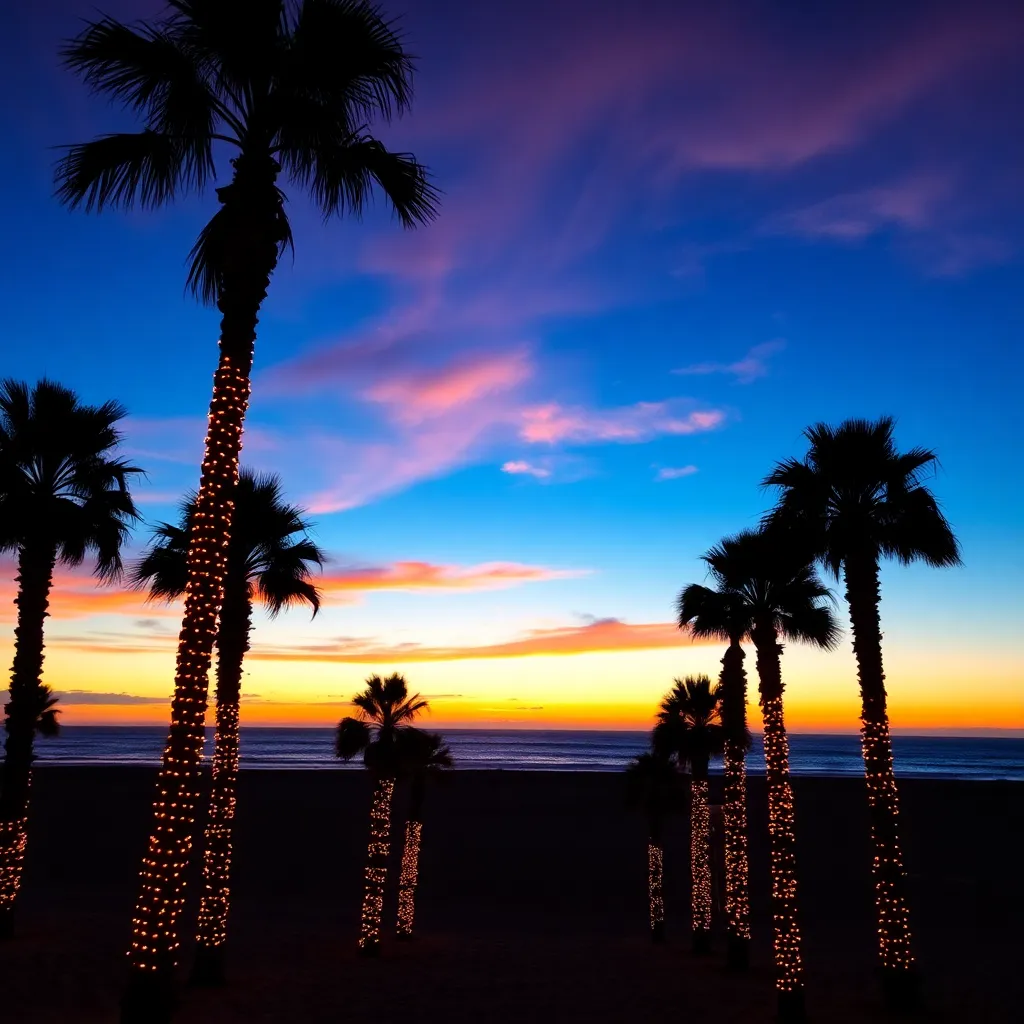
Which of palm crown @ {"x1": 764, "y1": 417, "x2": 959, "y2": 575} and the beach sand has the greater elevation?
palm crown @ {"x1": 764, "y1": 417, "x2": 959, "y2": 575}

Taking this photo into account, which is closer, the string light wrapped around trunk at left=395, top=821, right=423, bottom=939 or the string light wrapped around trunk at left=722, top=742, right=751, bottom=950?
the string light wrapped around trunk at left=722, top=742, right=751, bottom=950

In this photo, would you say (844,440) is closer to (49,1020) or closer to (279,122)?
(279,122)

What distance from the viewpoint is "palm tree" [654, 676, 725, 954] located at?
2327 centimetres

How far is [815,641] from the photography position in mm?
20156

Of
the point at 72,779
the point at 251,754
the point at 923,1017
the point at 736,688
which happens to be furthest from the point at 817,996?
the point at 251,754

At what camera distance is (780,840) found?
16.9 m

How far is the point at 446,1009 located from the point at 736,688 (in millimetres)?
10840

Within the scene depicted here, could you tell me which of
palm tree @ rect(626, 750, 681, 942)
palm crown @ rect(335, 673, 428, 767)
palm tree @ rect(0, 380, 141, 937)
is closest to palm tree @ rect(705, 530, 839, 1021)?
palm tree @ rect(626, 750, 681, 942)

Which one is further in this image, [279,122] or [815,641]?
[815,641]

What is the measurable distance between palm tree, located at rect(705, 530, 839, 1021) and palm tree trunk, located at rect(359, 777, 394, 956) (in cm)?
1015

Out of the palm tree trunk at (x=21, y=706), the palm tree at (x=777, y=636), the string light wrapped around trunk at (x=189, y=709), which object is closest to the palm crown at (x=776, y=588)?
the palm tree at (x=777, y=636)

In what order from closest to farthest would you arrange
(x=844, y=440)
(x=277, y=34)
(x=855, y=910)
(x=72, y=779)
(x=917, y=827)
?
(x=277, y=34), (x=844, y=440), (x=855, y=910), (x=917, y=827), (x=72, y=779)

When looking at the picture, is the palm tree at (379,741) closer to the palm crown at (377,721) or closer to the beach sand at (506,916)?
the palm crown at (377,721)

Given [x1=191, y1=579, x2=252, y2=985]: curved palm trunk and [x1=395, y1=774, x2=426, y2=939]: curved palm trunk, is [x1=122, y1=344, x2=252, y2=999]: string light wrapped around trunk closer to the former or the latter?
[x1=191, y1=579, x2=252, y2=985]: curved palm trunk
